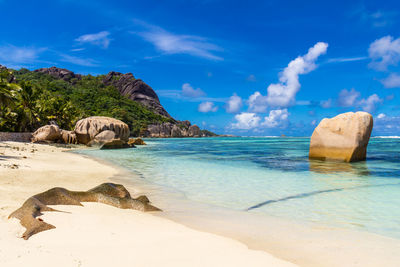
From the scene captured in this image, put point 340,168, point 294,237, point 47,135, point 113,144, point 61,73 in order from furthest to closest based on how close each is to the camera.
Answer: point 61,73, point 47,135, point 113,144, point 340,168, point 294,237

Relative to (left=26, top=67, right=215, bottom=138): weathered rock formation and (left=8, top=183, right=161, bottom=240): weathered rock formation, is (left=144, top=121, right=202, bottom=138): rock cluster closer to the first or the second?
(left=26, top=67, right=215, bottom=138): weathered rock formation

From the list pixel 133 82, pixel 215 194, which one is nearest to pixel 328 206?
pixel 215 194

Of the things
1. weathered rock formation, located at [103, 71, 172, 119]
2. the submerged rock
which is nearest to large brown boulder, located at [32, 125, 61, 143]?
the submerged rock

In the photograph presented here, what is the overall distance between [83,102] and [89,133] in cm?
6520

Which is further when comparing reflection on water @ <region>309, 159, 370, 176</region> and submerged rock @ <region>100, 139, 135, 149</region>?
submerged rock @ <region>100, 139, 135, 149</region>

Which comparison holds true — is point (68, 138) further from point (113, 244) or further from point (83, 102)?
point (83, 102)

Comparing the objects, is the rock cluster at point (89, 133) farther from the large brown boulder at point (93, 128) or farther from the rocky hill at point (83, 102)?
the rocky hill at point (83, 102)

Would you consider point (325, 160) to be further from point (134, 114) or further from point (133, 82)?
point (133, 82)

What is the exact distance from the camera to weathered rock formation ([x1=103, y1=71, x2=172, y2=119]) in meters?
144

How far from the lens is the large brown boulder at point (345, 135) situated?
50.0ft

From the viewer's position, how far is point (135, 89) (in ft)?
476

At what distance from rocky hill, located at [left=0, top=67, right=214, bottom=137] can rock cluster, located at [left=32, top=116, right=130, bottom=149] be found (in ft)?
12.4

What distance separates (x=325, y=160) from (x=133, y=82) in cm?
14192

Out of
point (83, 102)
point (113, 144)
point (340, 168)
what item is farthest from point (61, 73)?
point (340, 168)
